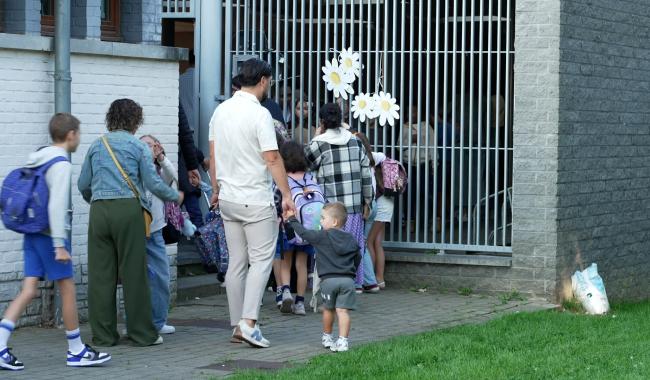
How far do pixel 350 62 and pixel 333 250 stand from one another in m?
4.41

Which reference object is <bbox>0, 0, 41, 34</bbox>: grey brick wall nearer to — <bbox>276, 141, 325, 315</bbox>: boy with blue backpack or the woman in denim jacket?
the woman in denim jacket

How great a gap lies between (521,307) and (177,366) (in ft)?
14.8

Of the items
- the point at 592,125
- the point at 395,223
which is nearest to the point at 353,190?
the point at 395,223

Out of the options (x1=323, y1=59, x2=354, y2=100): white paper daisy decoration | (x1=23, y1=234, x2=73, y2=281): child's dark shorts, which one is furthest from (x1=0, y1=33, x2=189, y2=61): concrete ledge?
(x1=323, y1=59, x2=354, y2=100): white paper daisy decoration

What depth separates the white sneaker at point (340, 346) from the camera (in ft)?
31.7

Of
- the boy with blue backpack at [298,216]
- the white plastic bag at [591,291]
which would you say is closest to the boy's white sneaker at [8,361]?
the boy with blue backpack at [298,216]

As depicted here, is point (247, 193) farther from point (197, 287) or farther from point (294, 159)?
point (197, 287)

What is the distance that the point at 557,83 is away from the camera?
12.9 metres

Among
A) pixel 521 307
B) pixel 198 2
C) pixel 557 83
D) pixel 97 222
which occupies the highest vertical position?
pixel 198 2

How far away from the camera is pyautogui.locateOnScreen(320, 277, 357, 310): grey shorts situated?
9742 millimetres

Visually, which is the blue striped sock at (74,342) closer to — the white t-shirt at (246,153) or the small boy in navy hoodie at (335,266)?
the white t-shirt at (246,153)

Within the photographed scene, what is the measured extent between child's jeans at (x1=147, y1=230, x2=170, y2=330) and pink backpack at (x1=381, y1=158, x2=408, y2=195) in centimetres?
347

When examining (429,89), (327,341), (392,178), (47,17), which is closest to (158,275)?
(327,341)

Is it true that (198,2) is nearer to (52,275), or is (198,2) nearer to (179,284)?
(179,284)
